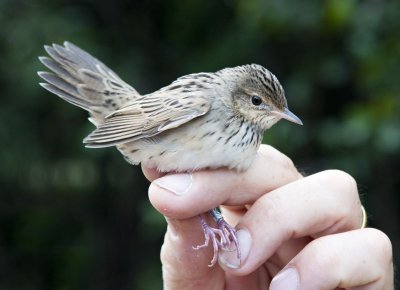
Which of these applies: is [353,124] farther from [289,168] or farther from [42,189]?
[42,189]

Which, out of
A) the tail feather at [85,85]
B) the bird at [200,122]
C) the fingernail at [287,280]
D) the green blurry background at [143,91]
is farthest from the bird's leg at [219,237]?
the green blurry background at [143,91]

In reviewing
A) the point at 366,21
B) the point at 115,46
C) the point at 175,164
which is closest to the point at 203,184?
the point at 175,164

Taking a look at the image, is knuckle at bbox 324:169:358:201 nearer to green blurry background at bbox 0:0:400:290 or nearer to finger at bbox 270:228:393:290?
finger at bbox 270:228:393:290

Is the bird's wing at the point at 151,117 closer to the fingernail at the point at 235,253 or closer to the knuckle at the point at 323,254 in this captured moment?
the fingernail at the point at 235,253

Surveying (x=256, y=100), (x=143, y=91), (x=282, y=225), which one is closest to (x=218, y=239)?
(x=282, y=225)

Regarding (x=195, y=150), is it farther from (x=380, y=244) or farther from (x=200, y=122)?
(x=380, y=244)

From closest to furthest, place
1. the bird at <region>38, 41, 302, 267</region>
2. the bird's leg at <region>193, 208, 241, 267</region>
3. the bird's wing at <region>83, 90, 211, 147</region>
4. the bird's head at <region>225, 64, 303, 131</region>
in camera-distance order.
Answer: the bird's leg at <region>193, 208, 241, 267</region> → the bird at <region>38, 41, 302, 267</region> → the bird's wing at <region>83, 90, 211, 147</region> → the bird's head at <region>225, 64, 303, 131</region>

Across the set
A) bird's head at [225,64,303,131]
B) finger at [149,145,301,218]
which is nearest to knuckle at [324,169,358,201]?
finger at [149,145,301,218]

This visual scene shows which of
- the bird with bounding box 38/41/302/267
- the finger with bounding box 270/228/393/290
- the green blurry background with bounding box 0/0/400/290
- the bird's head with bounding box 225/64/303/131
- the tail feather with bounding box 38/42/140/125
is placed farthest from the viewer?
the green blurry background with bounding box 0/0/400/290
